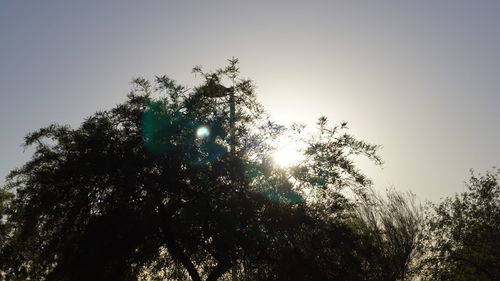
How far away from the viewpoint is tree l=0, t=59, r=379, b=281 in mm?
13055

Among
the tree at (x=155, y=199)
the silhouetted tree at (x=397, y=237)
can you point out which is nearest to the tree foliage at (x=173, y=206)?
the tree at (x=155, y=199)

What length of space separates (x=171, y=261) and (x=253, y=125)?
687 cm

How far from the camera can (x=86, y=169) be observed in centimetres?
1344

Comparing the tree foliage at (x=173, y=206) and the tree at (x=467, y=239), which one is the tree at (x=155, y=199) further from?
the tree at (x=467, y=239)

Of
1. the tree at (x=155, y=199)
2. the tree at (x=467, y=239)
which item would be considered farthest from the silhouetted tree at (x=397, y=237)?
the tree at (x=155, y=199)

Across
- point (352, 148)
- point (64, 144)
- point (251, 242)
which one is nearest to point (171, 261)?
point (251, 242)

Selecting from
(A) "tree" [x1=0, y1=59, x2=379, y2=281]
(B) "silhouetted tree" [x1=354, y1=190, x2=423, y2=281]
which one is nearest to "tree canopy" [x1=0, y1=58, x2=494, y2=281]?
(A) "tree" [x1=0, y1=59, x2=379, y2=281]

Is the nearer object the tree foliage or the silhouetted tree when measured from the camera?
the tree foliage

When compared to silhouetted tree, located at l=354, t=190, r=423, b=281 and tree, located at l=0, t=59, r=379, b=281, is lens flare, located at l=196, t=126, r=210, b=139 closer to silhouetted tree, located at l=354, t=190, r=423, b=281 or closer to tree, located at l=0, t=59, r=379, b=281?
Answer: tree, located at l=0, t=59, r=379, b=281

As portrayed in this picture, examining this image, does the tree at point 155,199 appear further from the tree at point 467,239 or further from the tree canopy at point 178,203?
the tree at point 467,239

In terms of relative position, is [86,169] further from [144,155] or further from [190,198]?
[190,198]

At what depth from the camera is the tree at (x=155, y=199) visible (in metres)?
13.1

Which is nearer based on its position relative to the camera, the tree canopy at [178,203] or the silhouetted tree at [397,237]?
the tree canopy at [178,203]

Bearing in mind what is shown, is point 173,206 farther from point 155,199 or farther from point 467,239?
point 467,239
